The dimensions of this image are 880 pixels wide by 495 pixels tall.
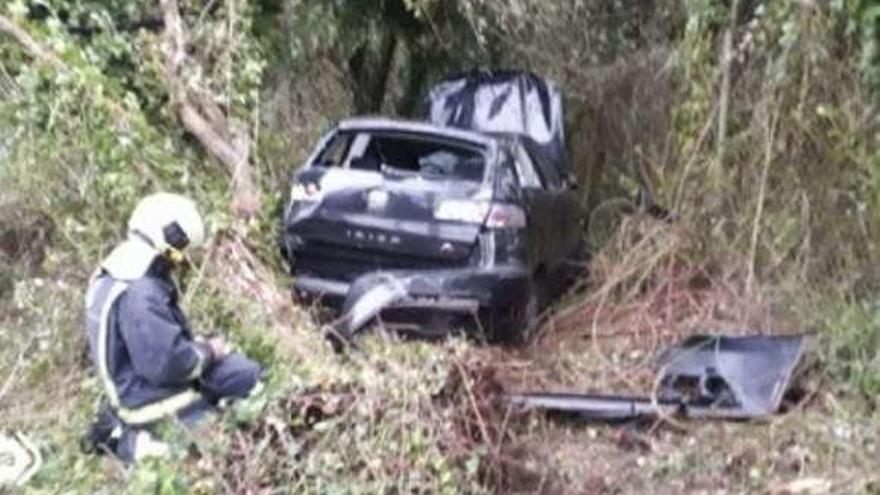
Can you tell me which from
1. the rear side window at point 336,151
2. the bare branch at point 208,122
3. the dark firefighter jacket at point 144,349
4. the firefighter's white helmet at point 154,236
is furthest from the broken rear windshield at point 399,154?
the dark firefighter jacket at point 144,349

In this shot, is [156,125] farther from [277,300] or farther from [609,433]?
[609,433]

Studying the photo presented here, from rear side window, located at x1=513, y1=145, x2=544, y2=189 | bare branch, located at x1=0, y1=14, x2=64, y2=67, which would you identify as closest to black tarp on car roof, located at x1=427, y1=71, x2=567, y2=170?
rear side window, located at x1=513, y1=145, x2=544, y2=189

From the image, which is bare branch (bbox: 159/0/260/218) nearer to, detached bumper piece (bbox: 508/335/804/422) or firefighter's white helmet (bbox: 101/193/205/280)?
detached bumper piece (bbox: 508/335/804/422)

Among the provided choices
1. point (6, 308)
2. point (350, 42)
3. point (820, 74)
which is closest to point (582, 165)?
point (350, 42)

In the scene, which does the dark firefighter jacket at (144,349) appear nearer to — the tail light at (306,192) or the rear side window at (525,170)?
the tail light at (306,192)

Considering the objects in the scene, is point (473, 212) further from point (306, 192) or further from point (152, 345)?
point (152, 345)

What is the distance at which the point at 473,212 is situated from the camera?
10.2 metres

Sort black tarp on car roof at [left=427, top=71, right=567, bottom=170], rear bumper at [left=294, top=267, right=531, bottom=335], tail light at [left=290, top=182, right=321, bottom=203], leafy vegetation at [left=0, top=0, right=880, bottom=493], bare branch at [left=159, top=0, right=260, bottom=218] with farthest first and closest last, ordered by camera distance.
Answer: black tarp on car roof at [left=427, top=71, right=567, bottom=170] → bare branch at [left=159, top=0, right=260, bottom=218] → tail light at [left=290, top=182, right=321, bottom=203] → rear bumper at [left=294, top=267, right=531, bottom=335] → leafy vegetation at [left=0, top=0, right=880, bottom=493]

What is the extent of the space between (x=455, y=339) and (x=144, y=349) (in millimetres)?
2420

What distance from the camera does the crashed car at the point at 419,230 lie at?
32.8 ft

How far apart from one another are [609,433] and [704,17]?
12.6ft

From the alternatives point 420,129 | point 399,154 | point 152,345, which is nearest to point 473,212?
point 420,129

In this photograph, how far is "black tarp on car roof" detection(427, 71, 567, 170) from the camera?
45.8ft

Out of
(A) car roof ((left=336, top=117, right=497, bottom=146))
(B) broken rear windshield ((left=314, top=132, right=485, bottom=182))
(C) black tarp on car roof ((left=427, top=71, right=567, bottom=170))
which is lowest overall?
(C) black tarp on car roof ((left=427, top=71, right=567, bottom=170))
